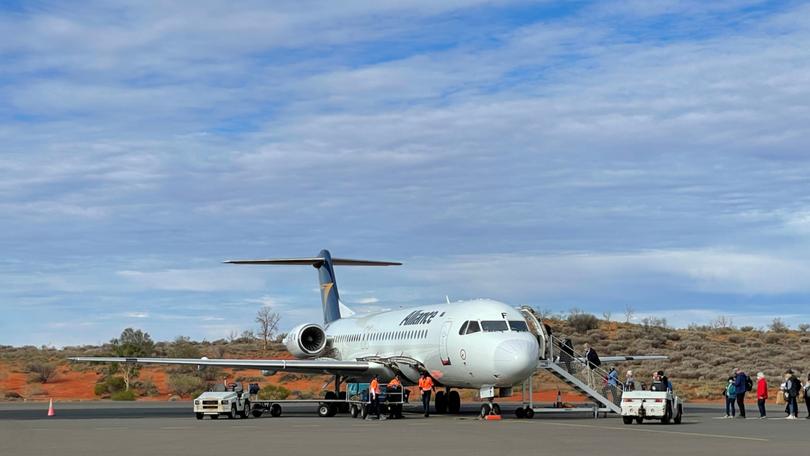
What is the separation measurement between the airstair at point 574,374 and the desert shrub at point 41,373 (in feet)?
143

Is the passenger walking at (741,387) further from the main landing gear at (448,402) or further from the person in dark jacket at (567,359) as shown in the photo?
the main landing gear at (448,402)

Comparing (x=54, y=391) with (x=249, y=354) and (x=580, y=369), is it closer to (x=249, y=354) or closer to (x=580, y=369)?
(x=249, y=354)

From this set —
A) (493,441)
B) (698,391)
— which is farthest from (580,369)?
(698,391)

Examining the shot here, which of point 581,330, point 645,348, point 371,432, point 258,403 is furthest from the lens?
point 581,330

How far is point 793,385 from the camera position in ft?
106

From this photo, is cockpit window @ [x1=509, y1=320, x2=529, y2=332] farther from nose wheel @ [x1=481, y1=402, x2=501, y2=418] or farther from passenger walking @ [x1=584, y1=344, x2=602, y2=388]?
passenger walking @ [x1=584, y1=344, x2=602, y2=388]

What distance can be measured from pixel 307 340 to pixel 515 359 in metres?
18.3

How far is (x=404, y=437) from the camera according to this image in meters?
22.8

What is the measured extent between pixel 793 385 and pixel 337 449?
18.0 metres

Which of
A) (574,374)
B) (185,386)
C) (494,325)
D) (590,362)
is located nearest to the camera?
(494,325)

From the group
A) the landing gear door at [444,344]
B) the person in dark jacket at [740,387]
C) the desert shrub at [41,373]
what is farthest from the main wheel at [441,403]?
the desert shrub at [41,373]

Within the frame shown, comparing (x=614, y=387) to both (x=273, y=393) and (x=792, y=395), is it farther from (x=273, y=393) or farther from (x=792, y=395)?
(x=273, y=393)

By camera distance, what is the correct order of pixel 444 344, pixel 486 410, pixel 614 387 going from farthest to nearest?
1. pixel 614 387
2. pixel 444 344
3. pixel 486 410

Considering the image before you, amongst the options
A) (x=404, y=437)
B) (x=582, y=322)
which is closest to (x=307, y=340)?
(x=404, y=437)
